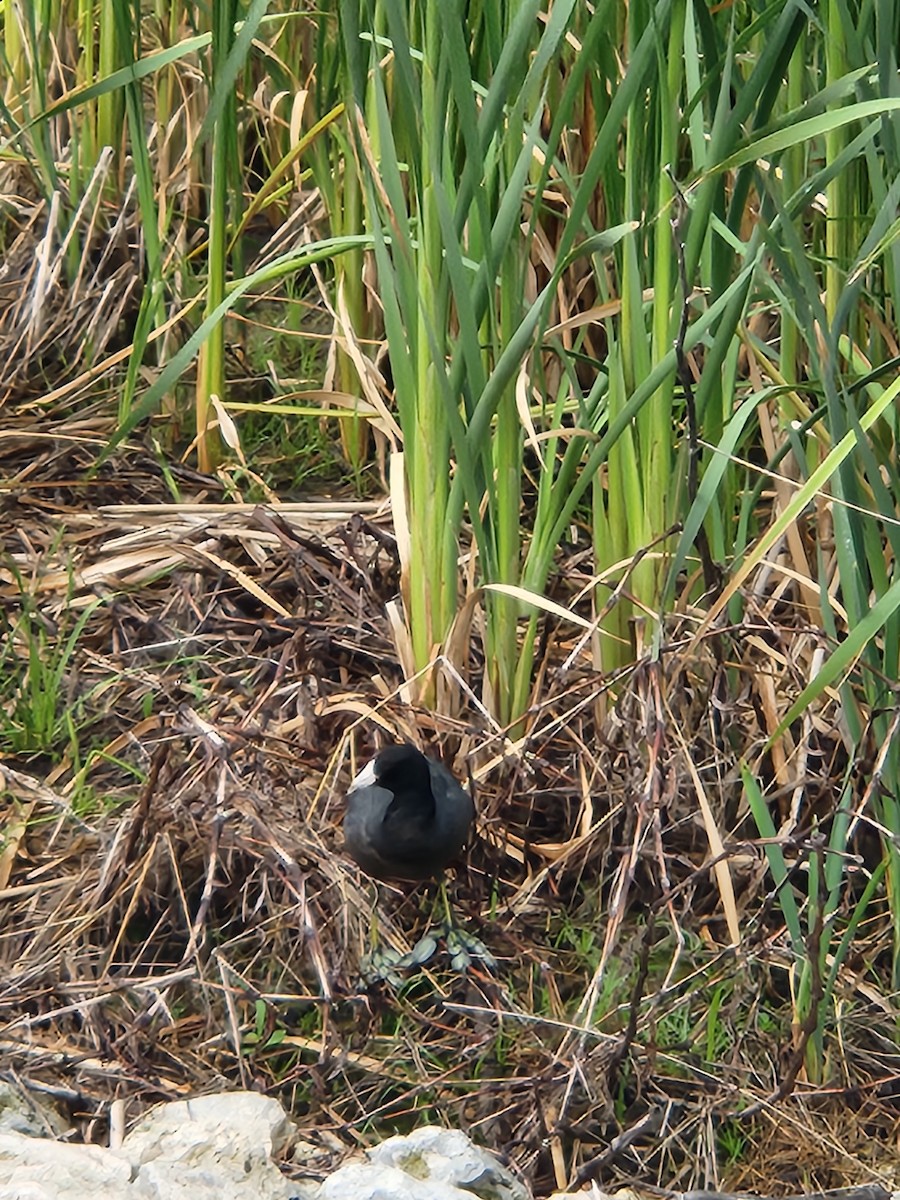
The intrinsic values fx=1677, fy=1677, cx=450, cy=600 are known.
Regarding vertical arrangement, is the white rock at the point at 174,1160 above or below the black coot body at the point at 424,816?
below

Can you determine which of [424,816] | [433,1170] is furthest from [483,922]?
[433,1170]

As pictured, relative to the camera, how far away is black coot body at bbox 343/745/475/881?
1879 mm

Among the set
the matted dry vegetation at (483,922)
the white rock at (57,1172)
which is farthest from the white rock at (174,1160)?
the matted dry vegetation at (483,922)

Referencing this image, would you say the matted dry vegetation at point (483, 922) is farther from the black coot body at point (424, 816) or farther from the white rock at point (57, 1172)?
the white rock at point (57, 1172)

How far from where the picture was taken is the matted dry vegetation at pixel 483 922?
1819 millimetres

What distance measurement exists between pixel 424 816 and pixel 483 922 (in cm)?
20

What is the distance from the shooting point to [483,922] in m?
1.97

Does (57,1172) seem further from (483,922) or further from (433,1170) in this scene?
(483,922)

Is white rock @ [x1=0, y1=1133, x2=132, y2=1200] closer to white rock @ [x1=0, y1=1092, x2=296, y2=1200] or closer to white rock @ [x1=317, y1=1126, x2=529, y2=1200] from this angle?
white rock @ [x1=0, y1=1092, x2=296, y2=1200]

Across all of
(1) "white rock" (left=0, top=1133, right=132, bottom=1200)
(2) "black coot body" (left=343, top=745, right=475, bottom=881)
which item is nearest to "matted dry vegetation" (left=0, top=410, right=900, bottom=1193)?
(2) "black coot body" (left=343, top=745, right=475, bottom=881)

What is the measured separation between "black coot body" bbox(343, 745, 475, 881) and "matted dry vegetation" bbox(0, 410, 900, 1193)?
7 centimetres

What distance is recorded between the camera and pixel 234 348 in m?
2.97

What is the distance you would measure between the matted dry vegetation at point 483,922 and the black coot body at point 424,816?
74mm

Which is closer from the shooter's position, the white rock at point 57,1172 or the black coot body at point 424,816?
the white rock at point 57,1172
